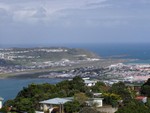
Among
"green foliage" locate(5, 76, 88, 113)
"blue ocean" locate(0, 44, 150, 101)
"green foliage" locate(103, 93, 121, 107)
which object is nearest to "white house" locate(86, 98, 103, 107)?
"green foliage" locate(103, 93, 121, 107)

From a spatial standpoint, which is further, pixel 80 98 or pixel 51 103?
pixel 80 98

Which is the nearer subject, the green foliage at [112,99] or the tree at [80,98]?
the tree at [80,98]

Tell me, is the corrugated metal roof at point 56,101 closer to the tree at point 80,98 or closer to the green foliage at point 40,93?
the tree at point 80,98

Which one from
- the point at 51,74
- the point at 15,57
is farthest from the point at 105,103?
the point at 15,57

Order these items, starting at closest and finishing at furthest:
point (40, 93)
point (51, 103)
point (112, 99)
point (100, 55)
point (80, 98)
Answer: point (51, 103), point (80, 98), point (112, 99), point (40, 93), point (100, 55)

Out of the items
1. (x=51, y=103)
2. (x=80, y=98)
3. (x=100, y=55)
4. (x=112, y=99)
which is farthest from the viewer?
(x=100, y=55)

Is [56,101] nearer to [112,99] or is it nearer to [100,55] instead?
[112,99]

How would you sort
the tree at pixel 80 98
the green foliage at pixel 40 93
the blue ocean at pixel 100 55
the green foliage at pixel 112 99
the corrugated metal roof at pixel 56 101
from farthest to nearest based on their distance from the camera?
the blue ocean at pixel 100 55 < the green foliage at pixel 112 99 < the green foliage at pixel 40 93 < the corrugated metal roof at pixel 56 101 < the tree at pixel 80 98

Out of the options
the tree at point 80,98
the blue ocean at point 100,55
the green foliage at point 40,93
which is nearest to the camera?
the tree at point 80,98

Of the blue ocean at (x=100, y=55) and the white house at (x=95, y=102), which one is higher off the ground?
the white house at (x=95, y=102)

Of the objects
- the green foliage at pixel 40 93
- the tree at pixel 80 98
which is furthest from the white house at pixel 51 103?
the green foliage at pixel 40 93

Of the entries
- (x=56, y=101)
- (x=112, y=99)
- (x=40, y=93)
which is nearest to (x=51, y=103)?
(x=56, y=101)
